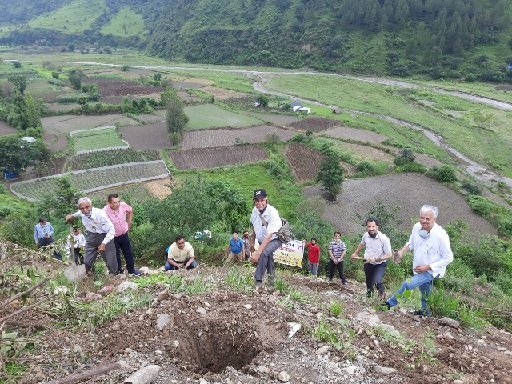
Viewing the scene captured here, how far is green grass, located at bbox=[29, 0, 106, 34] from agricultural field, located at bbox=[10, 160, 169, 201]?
11578 centimetres

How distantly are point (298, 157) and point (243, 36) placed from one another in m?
62.4

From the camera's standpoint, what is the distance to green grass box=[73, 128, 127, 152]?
41.0 meters

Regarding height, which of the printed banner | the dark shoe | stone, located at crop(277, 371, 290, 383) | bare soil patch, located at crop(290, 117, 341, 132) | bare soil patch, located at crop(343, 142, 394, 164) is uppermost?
stone, located at crop(277, 371, 290, 383)

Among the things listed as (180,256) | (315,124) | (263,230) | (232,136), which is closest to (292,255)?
(180,256)

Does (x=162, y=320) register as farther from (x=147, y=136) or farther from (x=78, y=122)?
(x=78, y=122)

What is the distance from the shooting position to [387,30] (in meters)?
82.6

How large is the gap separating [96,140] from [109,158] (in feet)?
20.6

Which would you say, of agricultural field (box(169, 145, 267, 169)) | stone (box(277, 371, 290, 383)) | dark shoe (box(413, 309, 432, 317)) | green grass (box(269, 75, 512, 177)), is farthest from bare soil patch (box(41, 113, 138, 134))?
stone (box(277, 371, 290, 383))

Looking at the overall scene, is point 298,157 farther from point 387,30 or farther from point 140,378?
point 387,30

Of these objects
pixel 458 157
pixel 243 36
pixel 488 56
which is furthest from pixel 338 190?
pixel 243 36

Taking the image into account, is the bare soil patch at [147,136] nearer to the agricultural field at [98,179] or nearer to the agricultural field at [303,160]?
the agricultural field at [98,179]

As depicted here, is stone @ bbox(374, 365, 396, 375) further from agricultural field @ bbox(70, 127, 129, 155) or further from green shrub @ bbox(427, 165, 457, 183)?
agricultural field @ bbox(70, 127, 129, 155)

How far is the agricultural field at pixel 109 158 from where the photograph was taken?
36497 millimetres

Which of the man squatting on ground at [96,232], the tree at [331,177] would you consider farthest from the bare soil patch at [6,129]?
the man squatting on ground at [96,232]
